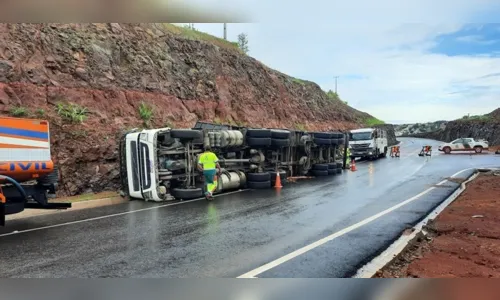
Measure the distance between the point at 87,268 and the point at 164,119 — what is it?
15052mm

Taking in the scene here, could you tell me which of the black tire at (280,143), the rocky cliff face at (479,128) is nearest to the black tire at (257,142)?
the black tire at (280,143)

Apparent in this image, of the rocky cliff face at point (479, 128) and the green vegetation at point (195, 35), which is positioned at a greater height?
the green vegetation at point (195, 35)

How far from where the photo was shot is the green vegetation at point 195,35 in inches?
1122

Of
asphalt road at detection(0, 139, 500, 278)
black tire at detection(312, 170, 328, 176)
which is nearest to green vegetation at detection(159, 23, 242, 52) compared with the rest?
black tire at detection(312, 170, 328, 176)

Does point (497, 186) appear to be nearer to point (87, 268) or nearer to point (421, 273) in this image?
point (421, 273)

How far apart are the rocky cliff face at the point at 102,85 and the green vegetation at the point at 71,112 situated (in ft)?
0.13

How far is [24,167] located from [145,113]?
34.8ft

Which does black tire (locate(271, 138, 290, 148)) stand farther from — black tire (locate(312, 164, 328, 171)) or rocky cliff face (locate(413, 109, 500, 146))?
rocky cliff face (locate(413, 109, 500, 146))

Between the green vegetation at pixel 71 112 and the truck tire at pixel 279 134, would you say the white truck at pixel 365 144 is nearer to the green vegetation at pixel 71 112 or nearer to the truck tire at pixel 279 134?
the truck tire at pixel 279 134

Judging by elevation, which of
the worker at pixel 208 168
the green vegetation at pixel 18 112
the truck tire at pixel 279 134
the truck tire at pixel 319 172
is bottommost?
the truck tire at pixel 319 172

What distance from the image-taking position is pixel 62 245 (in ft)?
23.5

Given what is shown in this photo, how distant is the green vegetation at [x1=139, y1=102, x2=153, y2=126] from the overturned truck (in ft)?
13.0

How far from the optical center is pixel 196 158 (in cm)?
1328

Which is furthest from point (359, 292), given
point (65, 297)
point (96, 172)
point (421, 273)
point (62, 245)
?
point (96, 172)
